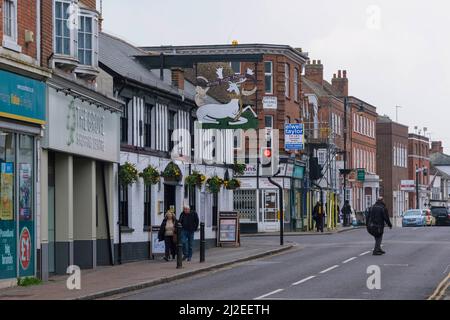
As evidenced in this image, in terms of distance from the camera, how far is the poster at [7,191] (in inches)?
977

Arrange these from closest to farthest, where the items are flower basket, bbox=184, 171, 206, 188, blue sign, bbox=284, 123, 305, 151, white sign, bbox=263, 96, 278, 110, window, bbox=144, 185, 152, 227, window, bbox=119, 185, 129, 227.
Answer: window, bbox=119, 185, 129, 227, window, bbox=144, 185, 152, 227, flower basket, bbox=184, 171, 206, 188, blue sign, bbox=284, 123, 305, 151, white sign, bbox=263, 96, 278, 110

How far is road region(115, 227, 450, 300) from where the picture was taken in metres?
22.8

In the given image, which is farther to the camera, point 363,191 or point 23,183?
point 363,191

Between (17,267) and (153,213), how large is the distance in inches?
514

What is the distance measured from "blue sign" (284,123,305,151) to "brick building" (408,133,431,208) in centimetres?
5708

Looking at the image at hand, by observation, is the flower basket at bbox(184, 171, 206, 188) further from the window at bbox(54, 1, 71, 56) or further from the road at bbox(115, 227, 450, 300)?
the window at bbox(54, 1, 71, 56)

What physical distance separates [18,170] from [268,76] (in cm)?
4291

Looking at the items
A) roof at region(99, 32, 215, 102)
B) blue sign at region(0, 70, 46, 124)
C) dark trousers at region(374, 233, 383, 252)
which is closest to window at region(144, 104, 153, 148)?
roof at region(99, 32, 215, 102)

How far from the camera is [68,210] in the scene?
29.4 m

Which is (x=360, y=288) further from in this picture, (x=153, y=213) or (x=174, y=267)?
(x=153, y=213)

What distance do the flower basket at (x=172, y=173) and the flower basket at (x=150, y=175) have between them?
1427 mm

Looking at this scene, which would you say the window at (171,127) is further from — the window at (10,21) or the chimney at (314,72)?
the chimney at (314,72)

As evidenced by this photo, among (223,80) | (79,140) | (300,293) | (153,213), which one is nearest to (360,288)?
(300,293)

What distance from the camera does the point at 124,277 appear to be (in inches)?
1111
